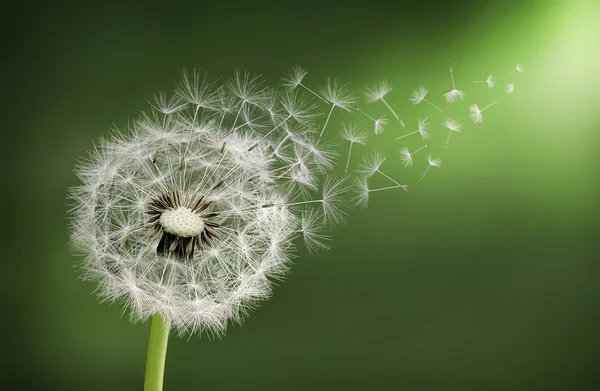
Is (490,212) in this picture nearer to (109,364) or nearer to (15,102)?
(109,364)

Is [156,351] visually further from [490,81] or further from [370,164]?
[490,81]

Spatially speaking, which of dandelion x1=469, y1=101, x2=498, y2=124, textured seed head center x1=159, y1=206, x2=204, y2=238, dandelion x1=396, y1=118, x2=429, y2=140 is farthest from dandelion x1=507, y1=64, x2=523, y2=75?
textured seed head center x1=159, y1=206, x2=204, y2=238

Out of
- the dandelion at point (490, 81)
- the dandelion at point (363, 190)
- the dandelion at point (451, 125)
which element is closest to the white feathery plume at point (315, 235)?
the dandelion at point (363, 190)

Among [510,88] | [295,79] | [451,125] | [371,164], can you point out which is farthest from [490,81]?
[295,79]

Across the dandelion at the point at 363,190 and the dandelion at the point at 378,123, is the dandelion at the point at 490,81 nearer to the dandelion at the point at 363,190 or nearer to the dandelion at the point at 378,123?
the dandelion at the point at 378,123

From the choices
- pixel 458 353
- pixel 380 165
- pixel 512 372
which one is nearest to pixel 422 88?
pixel 380 165

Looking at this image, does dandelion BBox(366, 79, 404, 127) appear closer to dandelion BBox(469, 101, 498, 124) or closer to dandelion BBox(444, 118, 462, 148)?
dandelion BBox(444, 118, 462, 148)
